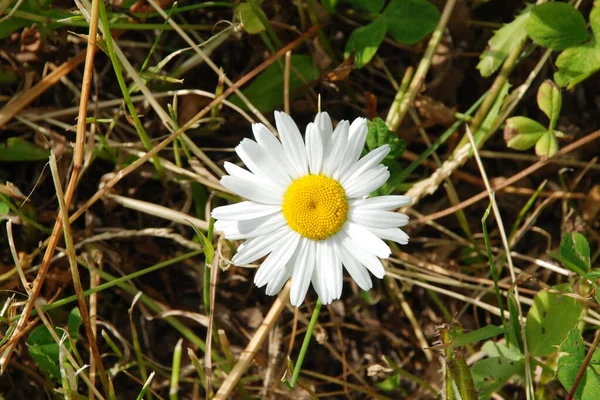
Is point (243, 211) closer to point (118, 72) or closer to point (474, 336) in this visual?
point (118, 72)

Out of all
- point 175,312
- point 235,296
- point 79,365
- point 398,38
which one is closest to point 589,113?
point 398,38

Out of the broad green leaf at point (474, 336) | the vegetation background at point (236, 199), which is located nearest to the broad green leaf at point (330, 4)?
the vegetation background at point (236, 199)

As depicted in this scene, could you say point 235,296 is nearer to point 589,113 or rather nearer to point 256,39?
point 256,39

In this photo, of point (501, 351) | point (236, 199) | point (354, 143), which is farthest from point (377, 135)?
point (501, 351)

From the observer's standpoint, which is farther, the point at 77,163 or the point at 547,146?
the point at 547,146

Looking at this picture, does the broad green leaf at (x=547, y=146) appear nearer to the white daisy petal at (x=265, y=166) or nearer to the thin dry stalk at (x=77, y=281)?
the white daisy petal at (x=265, y=166)
